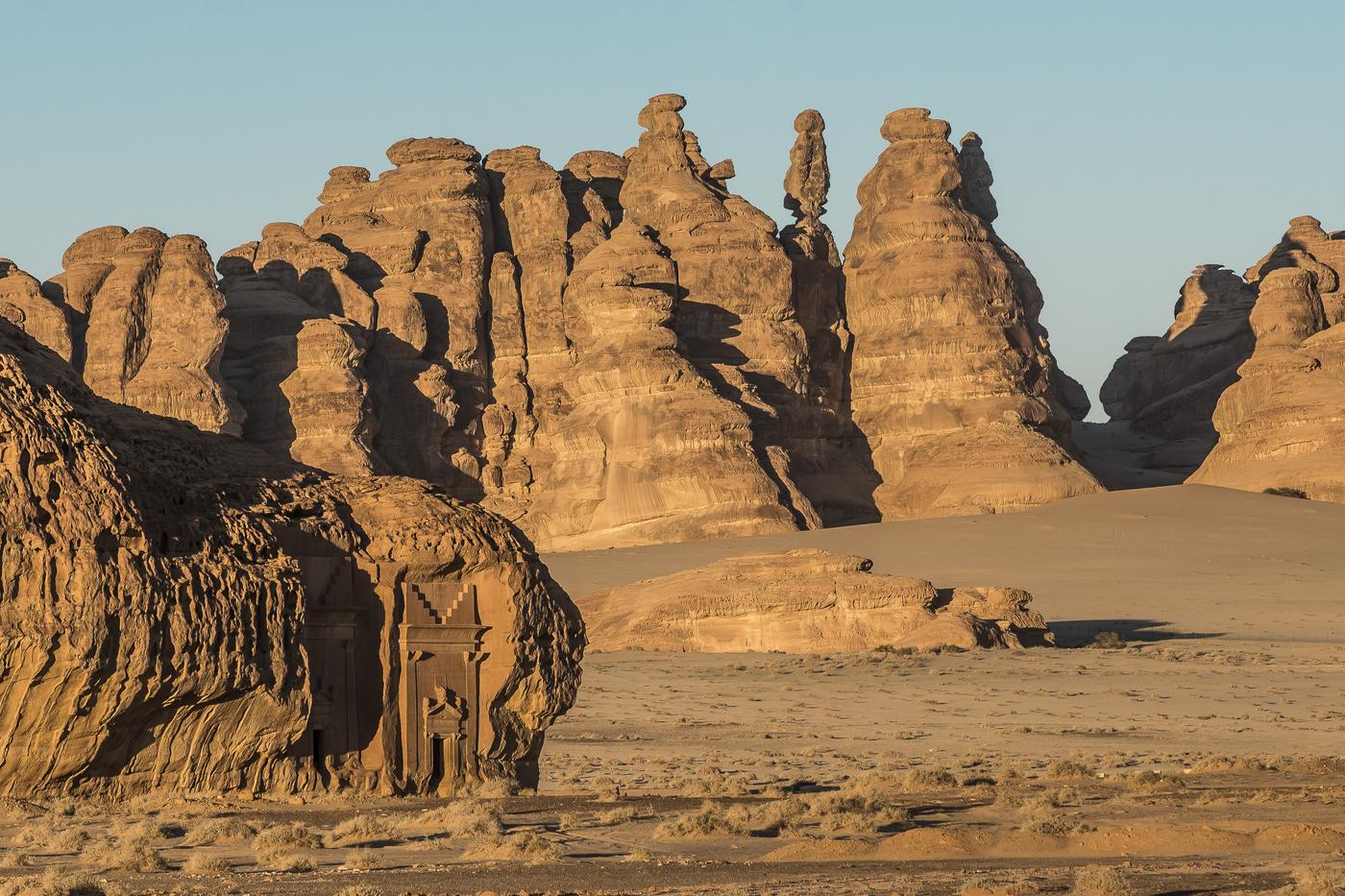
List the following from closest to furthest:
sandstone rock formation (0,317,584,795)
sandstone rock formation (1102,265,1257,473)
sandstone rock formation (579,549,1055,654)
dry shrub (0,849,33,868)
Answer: dry shrub (0,849,33,868), sandstone rock formation (0,317,584,795), sandstone rock formation (579,549,1055,654), sandstone rock formation (1102,265,1257,473)

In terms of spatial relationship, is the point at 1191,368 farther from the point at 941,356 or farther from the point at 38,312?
the point at 38,312

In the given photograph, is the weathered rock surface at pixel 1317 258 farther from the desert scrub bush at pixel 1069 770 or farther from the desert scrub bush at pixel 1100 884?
the desert scrub bush at pixel 1100 884

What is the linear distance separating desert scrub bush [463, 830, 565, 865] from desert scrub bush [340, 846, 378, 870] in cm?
60

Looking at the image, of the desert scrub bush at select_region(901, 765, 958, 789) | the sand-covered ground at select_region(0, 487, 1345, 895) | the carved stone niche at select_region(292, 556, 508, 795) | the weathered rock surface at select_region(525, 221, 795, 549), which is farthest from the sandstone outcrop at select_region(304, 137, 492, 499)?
the carved stone niche at select_region(292, 556, 508, 795)

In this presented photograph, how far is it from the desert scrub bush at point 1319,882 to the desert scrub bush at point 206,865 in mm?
6106

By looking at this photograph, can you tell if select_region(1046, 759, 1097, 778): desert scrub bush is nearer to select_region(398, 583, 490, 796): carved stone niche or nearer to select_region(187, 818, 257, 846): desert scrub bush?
select_region(398, 583, 490, 796): carved stone niche

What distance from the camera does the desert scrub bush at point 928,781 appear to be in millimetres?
19500

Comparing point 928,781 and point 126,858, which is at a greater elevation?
point 126,858

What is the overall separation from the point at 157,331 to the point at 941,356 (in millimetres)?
26703

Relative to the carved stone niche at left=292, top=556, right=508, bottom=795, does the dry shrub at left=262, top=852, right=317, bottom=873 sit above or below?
below

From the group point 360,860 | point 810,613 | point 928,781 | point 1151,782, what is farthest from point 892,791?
point 810,613

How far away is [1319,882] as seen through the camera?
11.4m

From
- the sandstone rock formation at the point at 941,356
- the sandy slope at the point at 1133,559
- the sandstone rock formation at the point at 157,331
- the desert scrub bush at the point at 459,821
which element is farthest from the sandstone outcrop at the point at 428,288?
the desert scrub bush at the point at 459,821

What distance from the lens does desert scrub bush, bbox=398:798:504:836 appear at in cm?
1434
